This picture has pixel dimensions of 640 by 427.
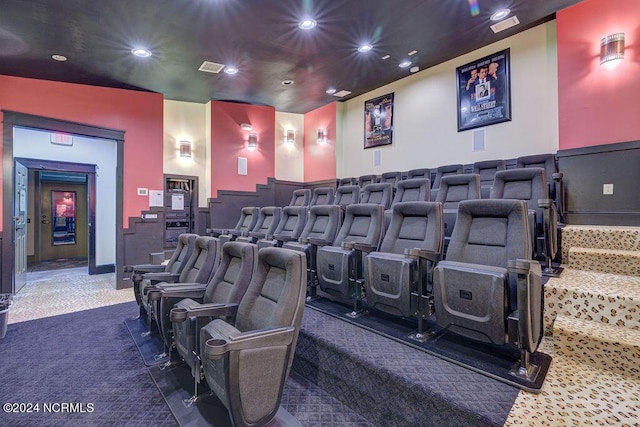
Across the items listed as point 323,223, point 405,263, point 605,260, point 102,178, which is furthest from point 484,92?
point 102,178

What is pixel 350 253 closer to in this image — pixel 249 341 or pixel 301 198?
pixel 249 341

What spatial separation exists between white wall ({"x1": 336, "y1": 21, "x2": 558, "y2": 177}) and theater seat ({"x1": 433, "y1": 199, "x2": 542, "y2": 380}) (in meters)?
2.98

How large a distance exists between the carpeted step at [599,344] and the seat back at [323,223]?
197 centimetres

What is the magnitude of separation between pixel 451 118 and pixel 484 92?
61cm

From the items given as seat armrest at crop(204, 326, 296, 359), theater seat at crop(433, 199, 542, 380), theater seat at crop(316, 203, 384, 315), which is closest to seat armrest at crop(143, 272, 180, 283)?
theater seat at crop(316, 203, 384, 315)

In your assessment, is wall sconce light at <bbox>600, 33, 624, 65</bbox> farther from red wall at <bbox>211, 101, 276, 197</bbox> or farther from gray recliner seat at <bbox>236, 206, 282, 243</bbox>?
red wall at <bbox>211, 101, 276, 197</bbox>

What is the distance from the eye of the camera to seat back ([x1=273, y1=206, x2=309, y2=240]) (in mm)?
3921

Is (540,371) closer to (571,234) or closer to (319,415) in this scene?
(319,415)

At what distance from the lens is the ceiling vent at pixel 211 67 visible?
190 inches

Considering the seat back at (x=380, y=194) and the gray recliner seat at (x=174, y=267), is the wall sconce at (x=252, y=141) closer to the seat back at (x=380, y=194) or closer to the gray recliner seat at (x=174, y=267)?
the seat back at (x=380, y=194)

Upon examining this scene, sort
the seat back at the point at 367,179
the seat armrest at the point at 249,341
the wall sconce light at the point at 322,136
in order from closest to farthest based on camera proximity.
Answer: the seat armrest at the point at 249,341 < the seat back at the point at 367,179 < the wall sconce light at the point at 322,136

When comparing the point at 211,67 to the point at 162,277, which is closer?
the point at 162,277

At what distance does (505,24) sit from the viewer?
4078mm

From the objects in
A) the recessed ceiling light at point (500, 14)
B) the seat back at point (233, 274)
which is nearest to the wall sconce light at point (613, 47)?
the recessed ceiling light at point (500, 14)
